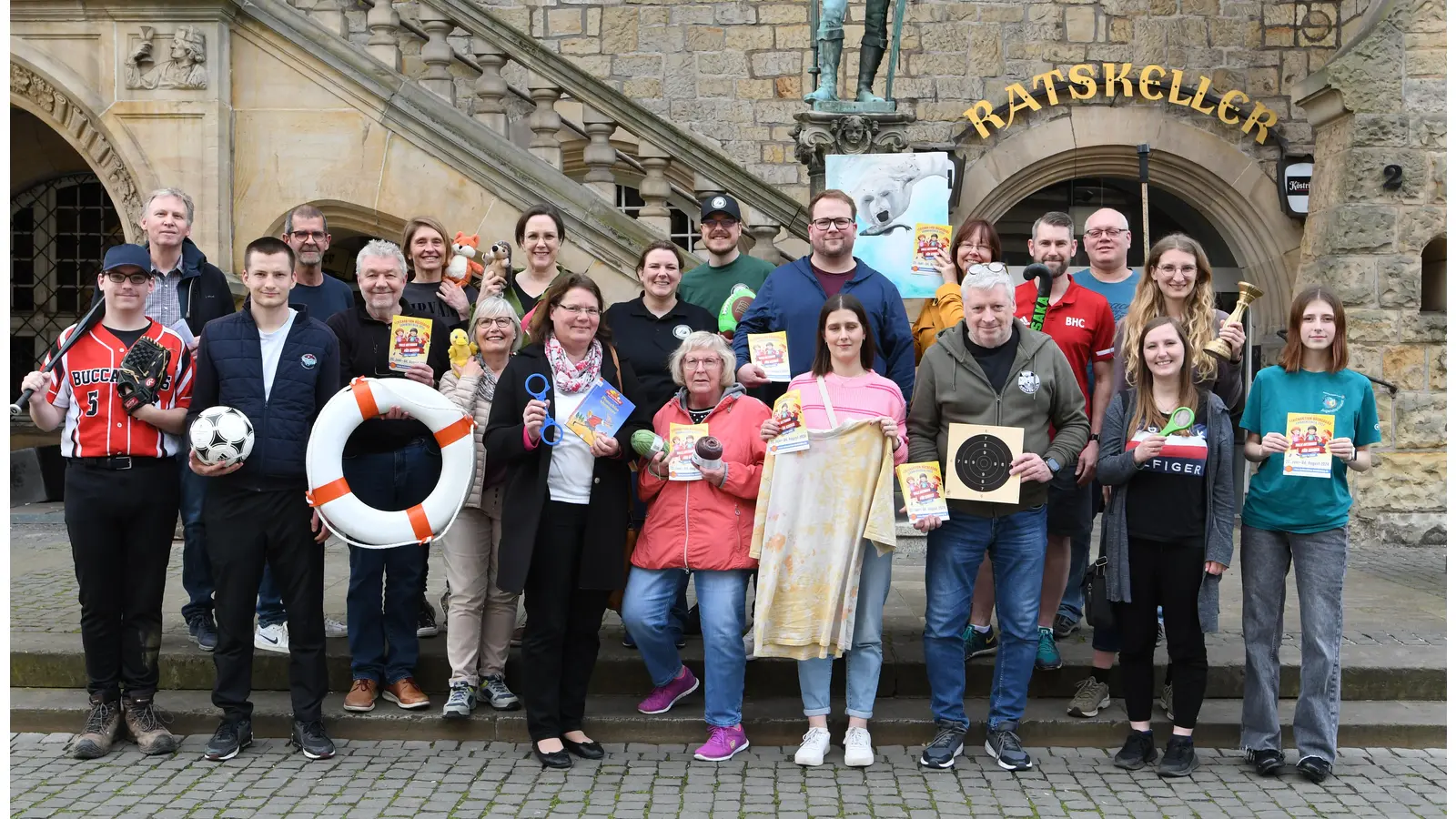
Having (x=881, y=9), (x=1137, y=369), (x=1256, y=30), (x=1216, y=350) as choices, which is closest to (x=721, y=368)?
(x=1137, y=369)

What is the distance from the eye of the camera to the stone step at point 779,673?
609 centimetres

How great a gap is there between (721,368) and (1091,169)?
8.81 m

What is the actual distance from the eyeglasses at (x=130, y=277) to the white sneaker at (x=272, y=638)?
185 cm

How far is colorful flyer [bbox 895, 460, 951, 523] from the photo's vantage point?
200 inches

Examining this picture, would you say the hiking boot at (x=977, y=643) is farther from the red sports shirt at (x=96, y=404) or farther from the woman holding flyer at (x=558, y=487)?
the red sports shirt at (x=96, y=404)

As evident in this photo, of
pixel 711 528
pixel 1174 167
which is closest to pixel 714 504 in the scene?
pixel 711 528

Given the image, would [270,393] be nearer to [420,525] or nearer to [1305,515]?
[420,525]


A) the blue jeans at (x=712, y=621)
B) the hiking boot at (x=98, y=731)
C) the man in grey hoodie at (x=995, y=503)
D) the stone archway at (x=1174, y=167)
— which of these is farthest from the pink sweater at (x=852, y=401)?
the stone archway at (x=1174, y=167)

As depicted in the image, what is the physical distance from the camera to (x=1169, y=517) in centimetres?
515

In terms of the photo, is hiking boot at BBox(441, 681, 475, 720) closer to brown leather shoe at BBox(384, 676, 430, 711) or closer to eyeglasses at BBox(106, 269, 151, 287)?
brown leather shoe at BBox(384, 676, 430, 711)

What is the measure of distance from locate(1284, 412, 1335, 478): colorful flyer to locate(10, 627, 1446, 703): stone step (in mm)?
1427

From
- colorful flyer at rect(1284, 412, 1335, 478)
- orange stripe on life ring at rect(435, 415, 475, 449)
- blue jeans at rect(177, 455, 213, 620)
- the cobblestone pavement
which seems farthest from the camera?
blue jeans at rect(177, 455, 213, 620)

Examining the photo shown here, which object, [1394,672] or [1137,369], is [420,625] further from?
[1394,672]

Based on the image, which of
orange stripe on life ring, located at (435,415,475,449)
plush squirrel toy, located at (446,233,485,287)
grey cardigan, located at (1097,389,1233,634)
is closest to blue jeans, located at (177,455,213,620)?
orange stripe on life ring, located at (435,415,475,449)
